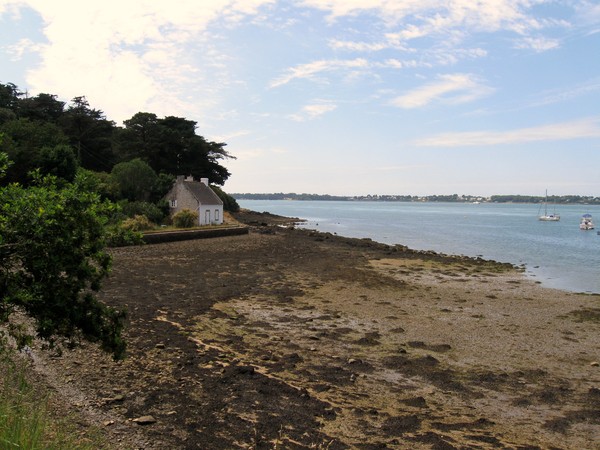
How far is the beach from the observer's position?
8703 mm

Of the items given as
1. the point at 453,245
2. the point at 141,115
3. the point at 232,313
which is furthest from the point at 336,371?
the point at 141,115

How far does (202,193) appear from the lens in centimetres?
5156

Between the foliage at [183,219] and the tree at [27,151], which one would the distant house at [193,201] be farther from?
the tree at [27,151]

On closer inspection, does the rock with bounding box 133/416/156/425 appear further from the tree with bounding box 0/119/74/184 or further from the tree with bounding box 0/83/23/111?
the tree with bounding box 0/83/23/111

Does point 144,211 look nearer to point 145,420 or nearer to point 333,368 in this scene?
point 333,368

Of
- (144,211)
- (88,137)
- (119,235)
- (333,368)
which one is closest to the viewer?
(119,235)

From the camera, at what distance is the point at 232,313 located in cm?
1739

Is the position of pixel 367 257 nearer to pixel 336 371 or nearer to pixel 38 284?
pixel 336 371

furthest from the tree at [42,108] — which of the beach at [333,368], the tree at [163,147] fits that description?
the beach at [333,368]

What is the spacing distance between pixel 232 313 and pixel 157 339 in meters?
4.49

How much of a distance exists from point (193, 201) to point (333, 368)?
39.8 meters

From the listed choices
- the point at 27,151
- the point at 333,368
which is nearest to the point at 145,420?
the point at 333,368

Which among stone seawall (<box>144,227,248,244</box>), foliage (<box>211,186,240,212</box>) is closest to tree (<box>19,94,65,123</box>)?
foliage (<box>211,186,240,212</box>)

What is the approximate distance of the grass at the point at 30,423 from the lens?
5664 millimetres
